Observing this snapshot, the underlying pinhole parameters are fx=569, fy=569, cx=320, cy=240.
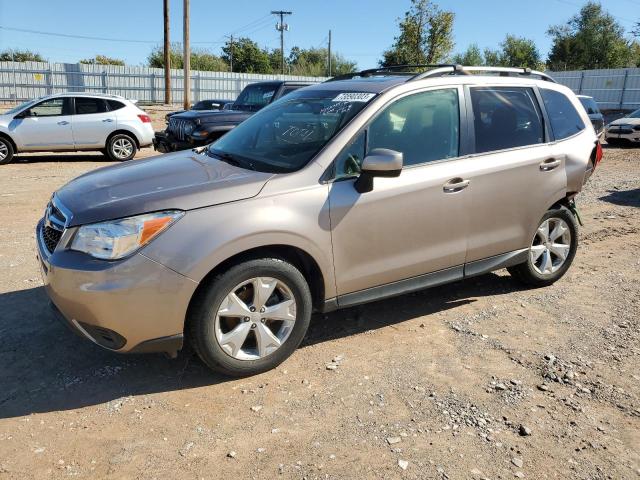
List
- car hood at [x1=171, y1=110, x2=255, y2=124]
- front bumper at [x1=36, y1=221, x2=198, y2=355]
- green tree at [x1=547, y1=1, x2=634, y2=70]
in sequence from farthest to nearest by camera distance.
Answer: green tree at [x1=547, y1=1, x2=634, y2=70], car hood at [x1=171, y1=110, x2=255, y2=124], front bumper at [x1=36, y1=221, x2=198, y2=355]

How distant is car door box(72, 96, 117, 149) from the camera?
527 inches

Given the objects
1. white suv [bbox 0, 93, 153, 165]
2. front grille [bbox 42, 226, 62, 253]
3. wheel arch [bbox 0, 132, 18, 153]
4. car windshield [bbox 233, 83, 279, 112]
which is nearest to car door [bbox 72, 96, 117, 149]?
white suv [bbox 0, 93, 153, 165]

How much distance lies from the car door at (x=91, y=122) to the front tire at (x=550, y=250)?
36.9 ft

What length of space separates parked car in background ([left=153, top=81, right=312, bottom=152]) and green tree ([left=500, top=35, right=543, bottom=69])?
191 ft

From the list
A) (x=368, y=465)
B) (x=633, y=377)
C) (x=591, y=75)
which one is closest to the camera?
(x=368, y=465)

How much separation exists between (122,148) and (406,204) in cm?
1158

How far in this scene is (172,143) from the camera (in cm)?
1016

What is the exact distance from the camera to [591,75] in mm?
35938

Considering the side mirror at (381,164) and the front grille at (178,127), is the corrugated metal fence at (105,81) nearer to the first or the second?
the front grille at (178,127)

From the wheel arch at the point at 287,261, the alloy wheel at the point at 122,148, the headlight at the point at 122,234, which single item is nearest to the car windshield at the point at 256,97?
the alloy wheel at the point at 122,148

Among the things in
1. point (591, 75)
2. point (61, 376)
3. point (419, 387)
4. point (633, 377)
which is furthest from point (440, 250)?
point (591, 75)

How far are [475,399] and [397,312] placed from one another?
4.44 ft

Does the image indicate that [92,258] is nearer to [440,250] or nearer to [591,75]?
[440,250]

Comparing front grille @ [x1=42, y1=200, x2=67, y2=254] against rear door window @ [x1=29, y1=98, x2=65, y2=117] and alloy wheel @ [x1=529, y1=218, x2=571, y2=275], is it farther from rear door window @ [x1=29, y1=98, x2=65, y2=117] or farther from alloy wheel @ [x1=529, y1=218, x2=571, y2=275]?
rear door window @ [x1=29, y1=98, x2=65, y2=117]
